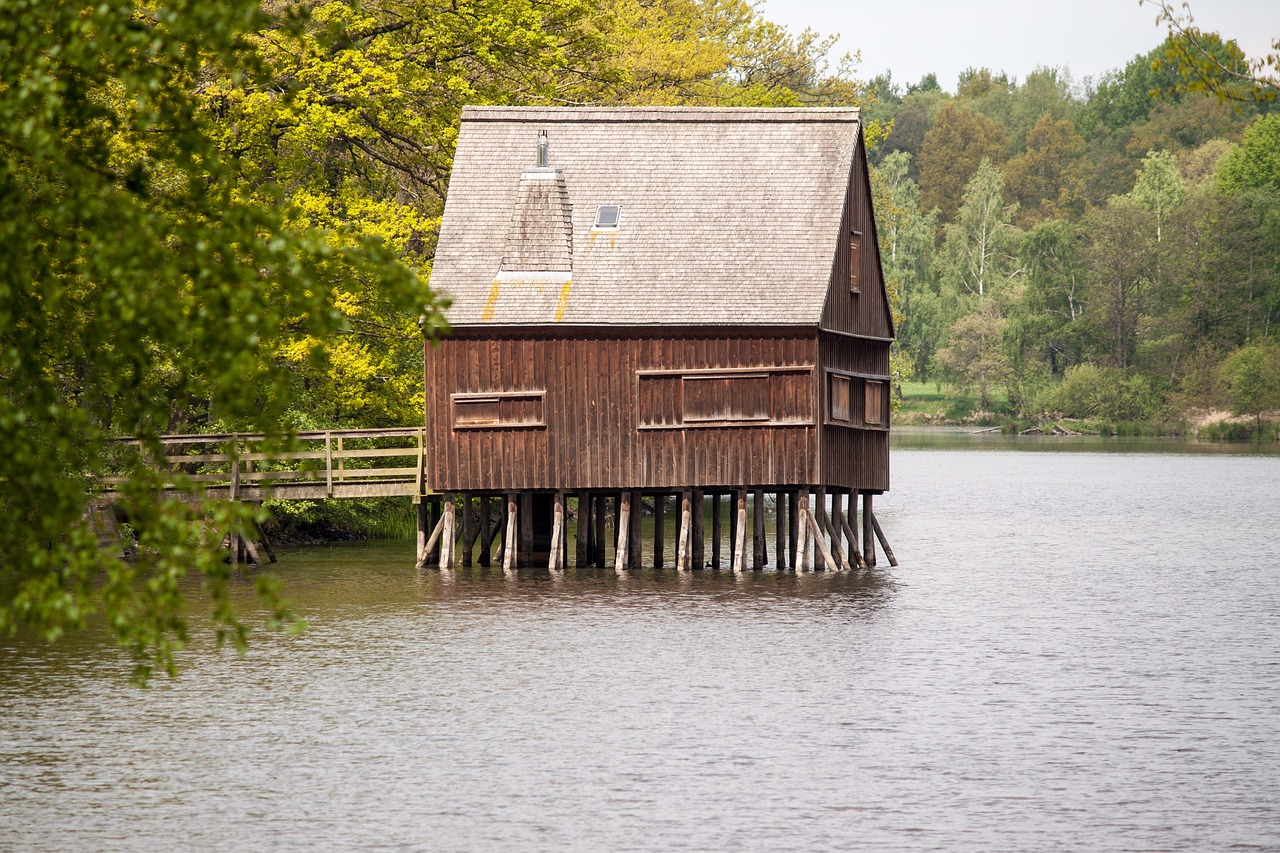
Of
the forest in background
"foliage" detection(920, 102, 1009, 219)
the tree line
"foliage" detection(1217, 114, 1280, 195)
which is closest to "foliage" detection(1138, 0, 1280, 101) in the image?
the forest in background

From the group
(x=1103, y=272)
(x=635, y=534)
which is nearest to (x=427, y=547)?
(x=635, y=534)

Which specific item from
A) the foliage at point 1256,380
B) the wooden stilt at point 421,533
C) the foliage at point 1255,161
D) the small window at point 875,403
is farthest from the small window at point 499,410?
the foliage at point 1255,161

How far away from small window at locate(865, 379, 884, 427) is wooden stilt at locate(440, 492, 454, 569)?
8.37 metres

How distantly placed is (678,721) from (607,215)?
14876mm

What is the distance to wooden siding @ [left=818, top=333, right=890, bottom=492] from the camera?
32500 millimetres

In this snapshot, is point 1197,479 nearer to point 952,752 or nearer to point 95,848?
point 952,752

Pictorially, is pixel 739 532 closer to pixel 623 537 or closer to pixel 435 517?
pixel 623 537

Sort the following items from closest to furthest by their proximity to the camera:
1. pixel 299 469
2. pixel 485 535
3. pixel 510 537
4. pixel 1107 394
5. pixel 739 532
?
pixel 299 469, pixel 739 532, pixel 510 537, pixel 485 535, pixel 1107 394

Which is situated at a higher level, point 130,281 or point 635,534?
point 130,281

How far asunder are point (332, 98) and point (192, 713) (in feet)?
67.9

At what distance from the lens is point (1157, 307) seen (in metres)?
107

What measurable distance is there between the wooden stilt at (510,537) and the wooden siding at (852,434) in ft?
19.3

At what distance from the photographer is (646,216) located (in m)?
33.0

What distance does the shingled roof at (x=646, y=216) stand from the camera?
105 feet
